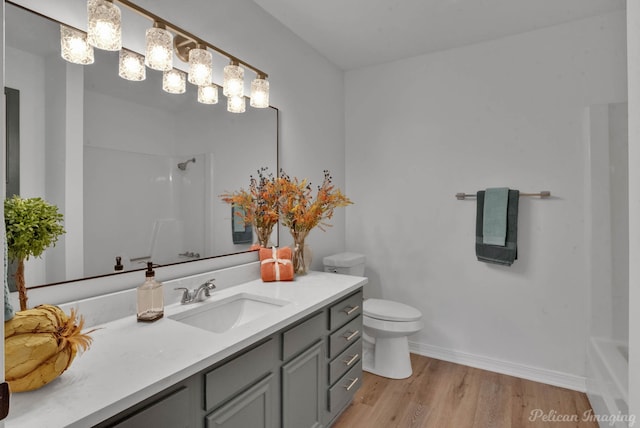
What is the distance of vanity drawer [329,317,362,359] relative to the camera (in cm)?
177

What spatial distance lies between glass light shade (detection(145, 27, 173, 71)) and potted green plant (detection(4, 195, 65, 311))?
0.83m

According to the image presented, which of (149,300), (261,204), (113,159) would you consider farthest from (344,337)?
(113,159)

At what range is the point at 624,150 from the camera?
2.06 m

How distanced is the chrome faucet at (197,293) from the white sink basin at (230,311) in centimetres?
6

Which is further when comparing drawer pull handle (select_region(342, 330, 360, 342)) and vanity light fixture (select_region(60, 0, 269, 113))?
drawer pull handle (select_region(342, 330, 360, 342))

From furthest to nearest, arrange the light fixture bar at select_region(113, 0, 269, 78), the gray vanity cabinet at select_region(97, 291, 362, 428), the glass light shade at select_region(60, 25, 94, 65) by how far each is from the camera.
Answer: the light fixture bar at select_region(113, 0, 269, 78) < the glass light shade at select_region(60, 25, 94, 65) < the gray vanity cabinet at select_region(97, 291, 362, 428)

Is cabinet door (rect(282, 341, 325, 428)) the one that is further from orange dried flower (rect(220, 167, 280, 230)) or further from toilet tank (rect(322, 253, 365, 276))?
toilet tank (rect(322, 253, 365, 276))

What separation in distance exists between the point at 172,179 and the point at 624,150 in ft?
8.62

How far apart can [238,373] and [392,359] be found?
5.33 ft

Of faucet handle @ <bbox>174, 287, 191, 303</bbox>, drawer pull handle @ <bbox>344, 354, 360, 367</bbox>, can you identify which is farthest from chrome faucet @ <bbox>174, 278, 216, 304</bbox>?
drawer pull handle @ <bbox>344, 354, 360, 367</bbox>

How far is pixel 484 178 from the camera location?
104 inches

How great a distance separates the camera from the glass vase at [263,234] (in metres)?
2.14

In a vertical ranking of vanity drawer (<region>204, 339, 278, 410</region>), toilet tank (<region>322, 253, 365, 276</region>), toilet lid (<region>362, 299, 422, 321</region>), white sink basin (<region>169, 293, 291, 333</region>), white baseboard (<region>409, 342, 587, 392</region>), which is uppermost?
toilet tank (<region>322, 253, 365, 276</region>)

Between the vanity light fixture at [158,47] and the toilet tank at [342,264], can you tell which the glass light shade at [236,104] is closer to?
the vanity light fixture at [158,47]
